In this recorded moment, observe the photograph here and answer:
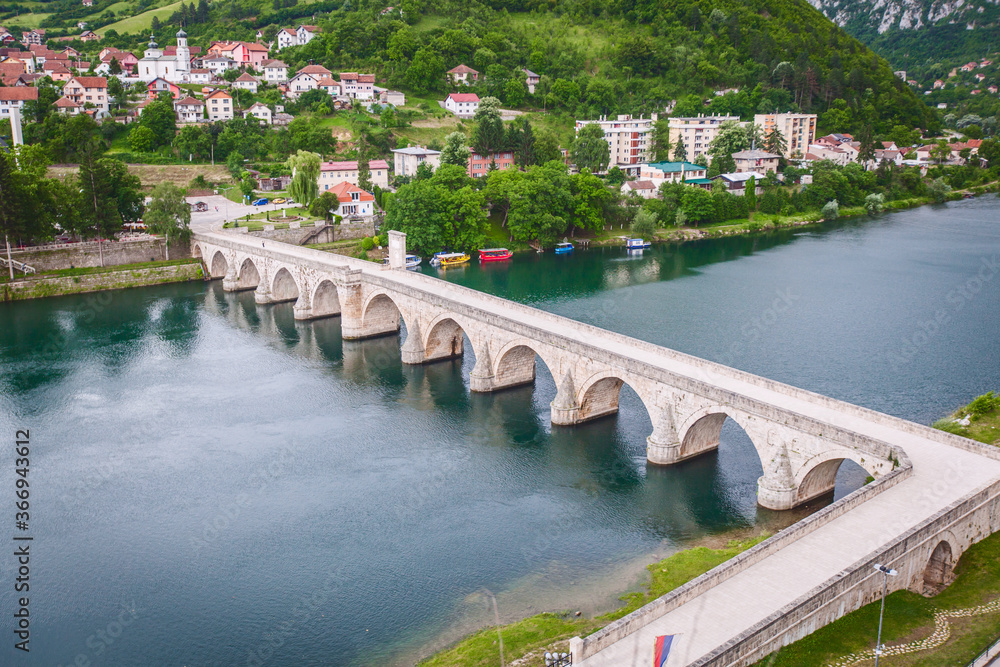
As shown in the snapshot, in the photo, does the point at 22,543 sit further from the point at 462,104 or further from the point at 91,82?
the point at 462,104

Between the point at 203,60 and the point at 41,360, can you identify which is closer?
the point at 41,360

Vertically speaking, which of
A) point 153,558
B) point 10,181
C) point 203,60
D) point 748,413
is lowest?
point 153,558

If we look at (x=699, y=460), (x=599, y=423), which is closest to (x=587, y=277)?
(x=599, y=423)

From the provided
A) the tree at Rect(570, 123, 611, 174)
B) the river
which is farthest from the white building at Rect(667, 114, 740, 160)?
the river

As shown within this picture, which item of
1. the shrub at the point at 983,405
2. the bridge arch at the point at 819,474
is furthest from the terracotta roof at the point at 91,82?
the shrub at the point at 983,405

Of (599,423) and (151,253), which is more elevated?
(151,253)

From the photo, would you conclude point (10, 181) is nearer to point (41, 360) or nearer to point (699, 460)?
point (41, 360)

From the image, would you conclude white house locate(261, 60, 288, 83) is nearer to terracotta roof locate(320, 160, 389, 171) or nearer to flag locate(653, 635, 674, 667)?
terracotta roof locate(320, 160, 389, 171)

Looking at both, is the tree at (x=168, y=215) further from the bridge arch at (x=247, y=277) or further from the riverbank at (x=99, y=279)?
the bridge arch at (x=247, y=277)
